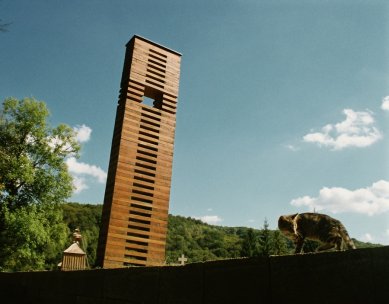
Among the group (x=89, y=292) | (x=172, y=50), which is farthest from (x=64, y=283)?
(x=172, y=50)

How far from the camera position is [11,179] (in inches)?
870

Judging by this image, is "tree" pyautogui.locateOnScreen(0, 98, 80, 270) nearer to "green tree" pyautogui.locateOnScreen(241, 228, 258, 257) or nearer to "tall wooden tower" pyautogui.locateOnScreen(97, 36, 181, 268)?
"tall wooden tower" pyautogui.locateOnScreen(97, 36, 181, 268)

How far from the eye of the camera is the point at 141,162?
10.9 metres

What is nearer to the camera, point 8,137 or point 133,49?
point 133,49

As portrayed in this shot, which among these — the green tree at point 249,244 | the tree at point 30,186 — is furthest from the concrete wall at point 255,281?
the green tree at point 249,244

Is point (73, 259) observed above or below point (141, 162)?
below

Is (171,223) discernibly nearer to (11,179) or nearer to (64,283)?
(11,179)

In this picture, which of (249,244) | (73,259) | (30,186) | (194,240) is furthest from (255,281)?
(194,240)

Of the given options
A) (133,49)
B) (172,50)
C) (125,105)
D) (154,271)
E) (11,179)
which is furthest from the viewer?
(11,179)

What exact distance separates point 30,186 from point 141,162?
1613 centimetres

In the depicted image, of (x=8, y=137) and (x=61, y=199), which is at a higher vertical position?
(x=8, y=137)

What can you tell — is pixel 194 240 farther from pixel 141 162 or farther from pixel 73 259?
pixel 141 162

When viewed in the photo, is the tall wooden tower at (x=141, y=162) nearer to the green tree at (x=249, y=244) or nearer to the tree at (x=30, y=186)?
the tree at (x=30, y=186)

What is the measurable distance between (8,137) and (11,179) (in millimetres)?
3630
